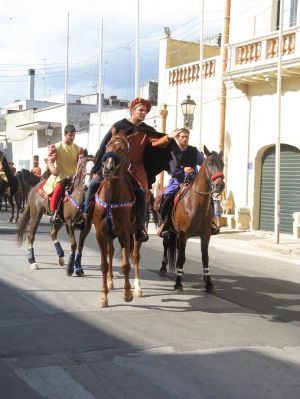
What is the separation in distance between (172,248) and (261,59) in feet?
36.0

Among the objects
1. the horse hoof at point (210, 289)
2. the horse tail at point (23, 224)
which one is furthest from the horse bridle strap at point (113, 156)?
the horse tail at point (23, 224)

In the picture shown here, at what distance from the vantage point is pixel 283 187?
2008 cm

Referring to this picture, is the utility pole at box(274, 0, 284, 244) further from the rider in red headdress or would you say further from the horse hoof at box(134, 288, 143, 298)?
the horse hoof at box(134, 288, 143, 298)

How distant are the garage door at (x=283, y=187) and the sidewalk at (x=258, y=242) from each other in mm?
595

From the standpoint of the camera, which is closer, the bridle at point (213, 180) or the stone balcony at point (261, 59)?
the bridle at point (213, 180)

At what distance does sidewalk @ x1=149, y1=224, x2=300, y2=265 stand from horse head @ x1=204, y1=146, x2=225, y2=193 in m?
6.38

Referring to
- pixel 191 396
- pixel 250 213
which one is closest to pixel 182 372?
pixel 191 396

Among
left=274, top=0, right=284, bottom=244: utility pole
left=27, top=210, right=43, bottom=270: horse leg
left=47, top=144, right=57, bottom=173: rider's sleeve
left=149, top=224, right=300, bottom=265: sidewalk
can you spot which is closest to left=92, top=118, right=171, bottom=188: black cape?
left=47, top=144, right=57, bottom=173: rider's sleeve

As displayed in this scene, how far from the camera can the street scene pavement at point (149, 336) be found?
5309 millimetres

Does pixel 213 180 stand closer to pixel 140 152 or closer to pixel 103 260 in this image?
pixel 140 152

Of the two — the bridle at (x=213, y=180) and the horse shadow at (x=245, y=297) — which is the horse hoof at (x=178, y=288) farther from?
the bridle at (x=213, y=180)

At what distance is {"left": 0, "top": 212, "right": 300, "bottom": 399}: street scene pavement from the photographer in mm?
5309

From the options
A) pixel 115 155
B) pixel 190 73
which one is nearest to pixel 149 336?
pixel 115 155

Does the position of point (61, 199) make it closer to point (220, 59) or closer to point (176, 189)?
point (176, 189)
